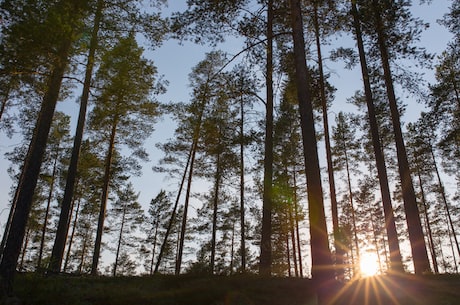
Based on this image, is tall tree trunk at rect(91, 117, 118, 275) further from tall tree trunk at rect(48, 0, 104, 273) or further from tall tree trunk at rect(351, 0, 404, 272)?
tall tree trunk at rect(351, 0, 404, 272)

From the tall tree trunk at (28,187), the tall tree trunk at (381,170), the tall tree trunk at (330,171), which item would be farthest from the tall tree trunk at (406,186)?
the tall tree trunk at (28,187)

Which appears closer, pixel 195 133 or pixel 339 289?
pixel 339 289

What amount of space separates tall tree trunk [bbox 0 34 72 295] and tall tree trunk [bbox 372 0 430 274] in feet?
37.6

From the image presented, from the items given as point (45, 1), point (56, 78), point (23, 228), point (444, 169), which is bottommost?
point (23, 228)

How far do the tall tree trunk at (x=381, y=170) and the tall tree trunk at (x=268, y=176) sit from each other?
3951mm

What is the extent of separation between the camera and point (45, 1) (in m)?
8.67

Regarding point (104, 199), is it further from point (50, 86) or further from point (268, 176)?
point (268, 176)

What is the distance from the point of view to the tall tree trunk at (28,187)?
7469 mm

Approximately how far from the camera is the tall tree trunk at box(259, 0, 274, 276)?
34.0ft

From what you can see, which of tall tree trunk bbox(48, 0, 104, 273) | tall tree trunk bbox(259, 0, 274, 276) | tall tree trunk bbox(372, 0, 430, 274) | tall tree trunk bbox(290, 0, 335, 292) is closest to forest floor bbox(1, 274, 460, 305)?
tall tree trunk bbox(290, 0, 335, 292)

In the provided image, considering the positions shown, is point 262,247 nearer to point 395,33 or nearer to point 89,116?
point 395,33

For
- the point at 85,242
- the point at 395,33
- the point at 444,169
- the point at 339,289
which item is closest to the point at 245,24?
the point at 395,33

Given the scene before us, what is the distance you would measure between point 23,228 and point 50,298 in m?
1.77

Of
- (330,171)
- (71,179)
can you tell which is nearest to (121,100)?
(71,179)
